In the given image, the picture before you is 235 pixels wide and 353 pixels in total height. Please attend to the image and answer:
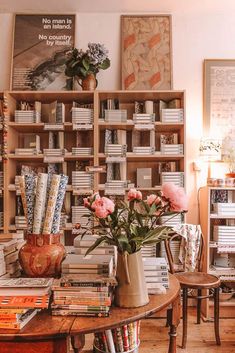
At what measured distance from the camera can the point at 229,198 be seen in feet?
11.6

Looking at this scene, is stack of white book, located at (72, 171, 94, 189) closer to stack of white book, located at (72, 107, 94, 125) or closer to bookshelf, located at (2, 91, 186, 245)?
bookshelf, located at (2, 91, 186, 245)

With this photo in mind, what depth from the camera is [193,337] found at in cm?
281

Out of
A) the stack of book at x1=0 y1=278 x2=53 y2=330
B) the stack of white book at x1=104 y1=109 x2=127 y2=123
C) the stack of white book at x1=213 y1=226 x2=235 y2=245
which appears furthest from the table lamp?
the stack of book at x1=0 y1=278 x2=53 y2=330

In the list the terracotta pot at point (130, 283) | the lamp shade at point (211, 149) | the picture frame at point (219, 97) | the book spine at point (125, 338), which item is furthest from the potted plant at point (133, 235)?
the picture frame at point (219, 97)

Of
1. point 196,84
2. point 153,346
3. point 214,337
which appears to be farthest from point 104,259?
point 196,84

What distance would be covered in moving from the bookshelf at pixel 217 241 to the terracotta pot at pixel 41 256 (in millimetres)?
2084

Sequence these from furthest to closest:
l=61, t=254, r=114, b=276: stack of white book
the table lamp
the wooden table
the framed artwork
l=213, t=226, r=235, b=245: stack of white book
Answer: the framed artwork → the table lamp → l=213, t=226, r=235, b=245: stack of white book → l=61, t=254, r=114, b=276: stack of white book → the wooden table

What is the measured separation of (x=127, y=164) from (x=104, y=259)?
236 centimetres

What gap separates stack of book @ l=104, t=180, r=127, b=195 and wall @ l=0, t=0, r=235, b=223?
75cm

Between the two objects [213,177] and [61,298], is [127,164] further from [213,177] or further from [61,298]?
[61,298]

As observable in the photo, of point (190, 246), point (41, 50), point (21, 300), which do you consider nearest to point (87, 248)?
point (21, 300)

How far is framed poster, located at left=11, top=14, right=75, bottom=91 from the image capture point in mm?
3656

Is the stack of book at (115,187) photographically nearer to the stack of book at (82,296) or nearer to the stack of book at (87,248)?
the stack of book at (87,248)

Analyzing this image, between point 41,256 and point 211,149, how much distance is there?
235 centimetres
